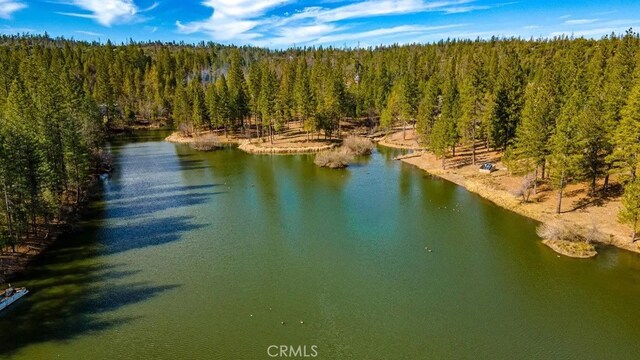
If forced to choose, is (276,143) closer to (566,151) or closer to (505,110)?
(505,110)

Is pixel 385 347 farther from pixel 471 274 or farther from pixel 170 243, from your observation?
pixel 170 243

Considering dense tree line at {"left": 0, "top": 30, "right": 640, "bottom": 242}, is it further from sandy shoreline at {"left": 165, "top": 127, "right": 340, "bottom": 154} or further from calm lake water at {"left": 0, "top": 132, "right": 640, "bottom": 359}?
calm lake water at {"left": 0, "top": 132, "right": 640, "bottom": 359}

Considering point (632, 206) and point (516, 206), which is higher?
point (632, 206)

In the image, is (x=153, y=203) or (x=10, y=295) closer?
(x=10, y=295)

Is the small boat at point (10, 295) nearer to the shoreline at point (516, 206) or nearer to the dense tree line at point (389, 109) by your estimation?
the dense tree line at point (389, 109)

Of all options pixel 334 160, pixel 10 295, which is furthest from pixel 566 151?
pixel 10 295

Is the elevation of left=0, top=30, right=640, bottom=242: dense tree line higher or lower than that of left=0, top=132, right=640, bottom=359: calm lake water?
higher

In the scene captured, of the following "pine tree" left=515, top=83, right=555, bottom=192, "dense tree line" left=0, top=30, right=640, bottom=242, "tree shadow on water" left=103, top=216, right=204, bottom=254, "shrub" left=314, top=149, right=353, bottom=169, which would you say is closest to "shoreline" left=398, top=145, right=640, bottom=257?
"dense tree line" left=0, top=30, right=640, bottom=242
